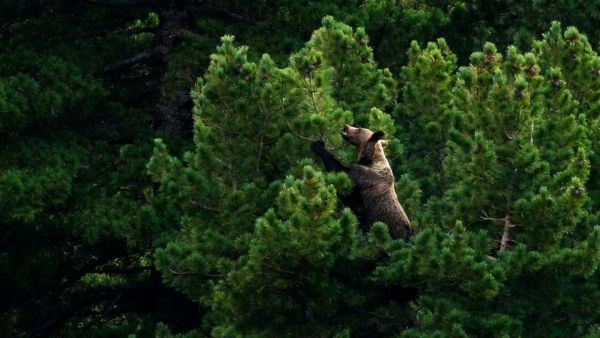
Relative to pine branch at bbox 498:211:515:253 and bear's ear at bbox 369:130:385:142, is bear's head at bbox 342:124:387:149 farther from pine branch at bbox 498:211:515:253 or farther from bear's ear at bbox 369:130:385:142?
pine branch at bbox 498:211:515:253

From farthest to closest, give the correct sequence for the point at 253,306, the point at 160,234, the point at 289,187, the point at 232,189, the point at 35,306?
the point at 35,306, the point at 160,234, the point at 232,189, the point at 253,306, the point at 289,187

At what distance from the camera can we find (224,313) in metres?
11.6

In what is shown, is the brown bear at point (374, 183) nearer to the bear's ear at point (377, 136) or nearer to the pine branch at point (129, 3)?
the bear's ear at point (377, 136)

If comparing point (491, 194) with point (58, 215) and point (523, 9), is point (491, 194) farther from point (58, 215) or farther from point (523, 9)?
point (523, 9)

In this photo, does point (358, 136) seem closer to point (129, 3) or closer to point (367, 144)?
point (367, 144)

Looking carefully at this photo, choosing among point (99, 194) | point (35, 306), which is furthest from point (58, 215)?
point (35, 306)

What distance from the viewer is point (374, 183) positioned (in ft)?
36.6

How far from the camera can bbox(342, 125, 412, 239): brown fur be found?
11.1 m

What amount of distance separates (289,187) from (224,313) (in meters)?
1.85

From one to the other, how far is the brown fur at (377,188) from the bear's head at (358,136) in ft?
0.04

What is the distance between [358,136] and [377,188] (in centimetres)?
57

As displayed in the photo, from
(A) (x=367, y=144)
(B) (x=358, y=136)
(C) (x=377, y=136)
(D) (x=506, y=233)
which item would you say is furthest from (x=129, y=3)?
(D) (x=506, y=233)

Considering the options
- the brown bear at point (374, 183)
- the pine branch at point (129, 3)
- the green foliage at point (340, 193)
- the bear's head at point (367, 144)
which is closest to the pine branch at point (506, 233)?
Answer: the green foliage at point (340, 193)

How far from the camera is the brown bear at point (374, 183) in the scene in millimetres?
11141
